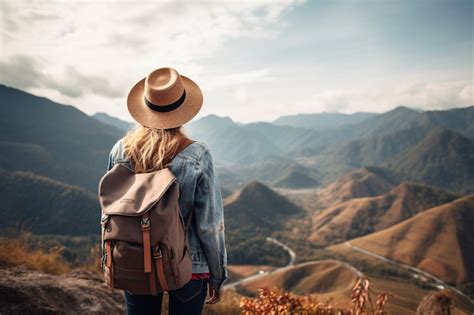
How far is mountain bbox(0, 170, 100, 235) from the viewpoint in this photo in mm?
101438

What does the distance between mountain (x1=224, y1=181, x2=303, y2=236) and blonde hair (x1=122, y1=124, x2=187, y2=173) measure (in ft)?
410

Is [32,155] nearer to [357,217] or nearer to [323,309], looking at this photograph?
[357,217]

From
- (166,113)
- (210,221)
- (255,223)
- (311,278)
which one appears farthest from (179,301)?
(255,223)

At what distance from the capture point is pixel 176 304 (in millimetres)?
2383

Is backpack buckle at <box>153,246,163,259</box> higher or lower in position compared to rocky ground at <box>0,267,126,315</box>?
higher

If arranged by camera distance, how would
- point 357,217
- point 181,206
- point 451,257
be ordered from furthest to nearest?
point 357,217
point 451,257
point 181,206

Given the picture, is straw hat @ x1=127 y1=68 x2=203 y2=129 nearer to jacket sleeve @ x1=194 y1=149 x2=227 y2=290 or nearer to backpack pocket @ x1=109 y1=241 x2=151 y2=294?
jacket sleeve @ x1=194 y1=149 x2=227 y2=290

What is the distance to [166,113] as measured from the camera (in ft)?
8.48

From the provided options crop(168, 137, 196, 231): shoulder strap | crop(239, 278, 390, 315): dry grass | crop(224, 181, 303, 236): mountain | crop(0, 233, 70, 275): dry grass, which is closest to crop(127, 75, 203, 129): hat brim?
crop(168, 137, 196, 231): shoulder strap

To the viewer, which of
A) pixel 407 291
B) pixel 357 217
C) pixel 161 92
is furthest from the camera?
pixel 357 217

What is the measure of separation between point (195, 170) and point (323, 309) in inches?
164

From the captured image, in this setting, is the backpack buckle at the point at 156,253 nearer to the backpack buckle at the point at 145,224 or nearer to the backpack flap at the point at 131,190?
the backpack buckle at the point at 145,224

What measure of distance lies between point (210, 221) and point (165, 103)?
106cm

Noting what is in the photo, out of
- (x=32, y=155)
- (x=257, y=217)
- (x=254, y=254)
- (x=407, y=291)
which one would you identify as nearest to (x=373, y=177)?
(x=257, y=217)
